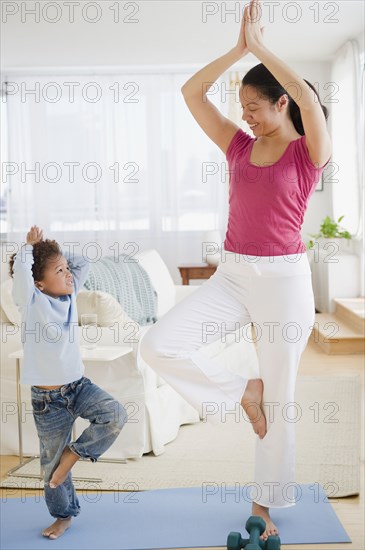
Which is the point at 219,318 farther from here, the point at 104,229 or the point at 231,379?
the point at 104,229

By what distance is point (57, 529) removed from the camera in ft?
9.48

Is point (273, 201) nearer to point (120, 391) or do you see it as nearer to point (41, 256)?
point (41, 256)

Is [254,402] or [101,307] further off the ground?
[101,307]

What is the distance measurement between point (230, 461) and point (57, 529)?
1108 millimetres

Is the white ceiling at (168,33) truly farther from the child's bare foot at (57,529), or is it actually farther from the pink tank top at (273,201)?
the child's bare foot at (57,529)

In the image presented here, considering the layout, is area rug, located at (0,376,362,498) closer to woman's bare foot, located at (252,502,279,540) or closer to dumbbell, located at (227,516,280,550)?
woman's bare foot, located at (252,502,279,540)

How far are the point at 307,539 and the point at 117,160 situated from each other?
6707 mm

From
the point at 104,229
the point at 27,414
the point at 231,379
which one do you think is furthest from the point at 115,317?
the point at 104,229

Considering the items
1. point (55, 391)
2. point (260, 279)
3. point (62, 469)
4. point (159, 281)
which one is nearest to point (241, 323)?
point (260, 279)

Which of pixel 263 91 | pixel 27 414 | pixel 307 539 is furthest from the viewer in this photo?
pixel 27 414

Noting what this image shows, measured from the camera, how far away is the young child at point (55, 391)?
9.18 feet

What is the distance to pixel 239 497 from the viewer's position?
3.22 metres

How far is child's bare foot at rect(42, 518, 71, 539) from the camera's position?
2869 mm

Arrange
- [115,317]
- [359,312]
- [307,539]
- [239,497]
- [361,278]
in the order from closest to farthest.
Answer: [307,539], [239,497], [115,317], [359,312], [361,278]
